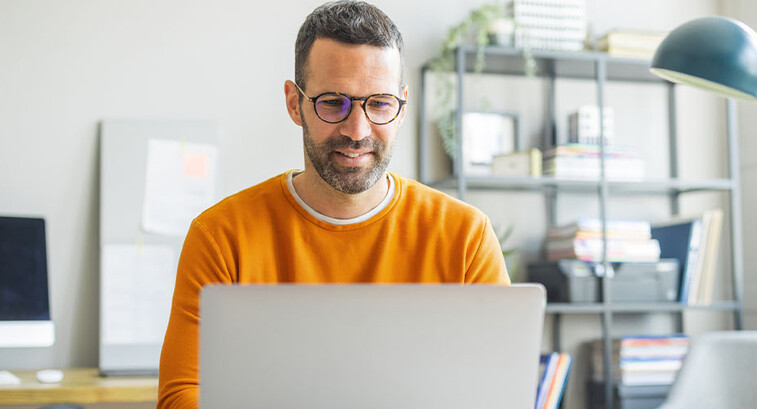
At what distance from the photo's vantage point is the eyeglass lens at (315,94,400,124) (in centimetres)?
160

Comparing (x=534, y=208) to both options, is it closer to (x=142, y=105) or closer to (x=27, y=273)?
(x=142, y=105)

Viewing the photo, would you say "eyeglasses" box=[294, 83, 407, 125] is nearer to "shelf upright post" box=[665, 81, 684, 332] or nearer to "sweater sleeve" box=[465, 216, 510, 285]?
"sweater sleeve" box=[465, 216, 510, 285]

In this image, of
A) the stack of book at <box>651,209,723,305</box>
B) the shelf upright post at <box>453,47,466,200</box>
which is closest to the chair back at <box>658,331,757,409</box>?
the stack of book at <box>651,209,723,305</box>

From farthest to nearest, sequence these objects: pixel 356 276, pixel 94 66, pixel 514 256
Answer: pixel 514 256
pixel 94 66
pixel 356 276

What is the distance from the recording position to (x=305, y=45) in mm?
1687

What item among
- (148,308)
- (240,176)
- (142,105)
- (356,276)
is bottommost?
(148,308)

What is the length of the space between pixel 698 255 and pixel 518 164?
0.81 m

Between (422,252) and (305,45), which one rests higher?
(305,45)

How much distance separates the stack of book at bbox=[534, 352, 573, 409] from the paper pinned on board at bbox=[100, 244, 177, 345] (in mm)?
1345

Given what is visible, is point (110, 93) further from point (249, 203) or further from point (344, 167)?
point (344, 167)

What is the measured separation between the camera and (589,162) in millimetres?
3207

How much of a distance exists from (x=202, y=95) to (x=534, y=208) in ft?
4.65

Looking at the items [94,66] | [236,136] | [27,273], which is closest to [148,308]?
[27,273]

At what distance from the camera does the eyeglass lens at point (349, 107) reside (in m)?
1.60
